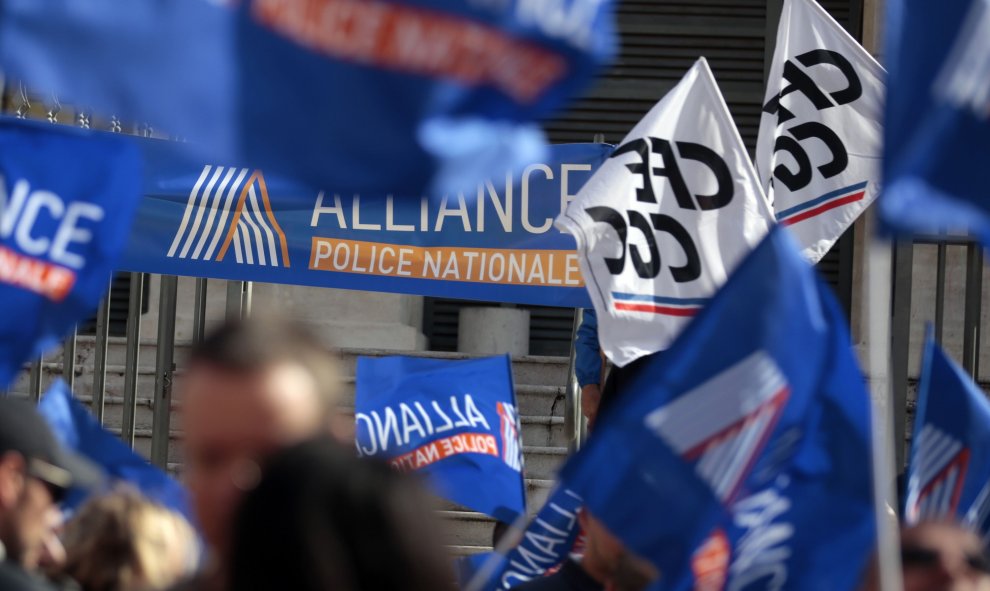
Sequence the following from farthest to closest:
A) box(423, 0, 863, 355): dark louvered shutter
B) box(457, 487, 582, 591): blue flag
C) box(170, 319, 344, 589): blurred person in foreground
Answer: box(423, 0, 863, 355): dark louvered shutter → box(457, 487, 582, 591): blue flag → box(170, 319, 344, 589): blurred person in foreground

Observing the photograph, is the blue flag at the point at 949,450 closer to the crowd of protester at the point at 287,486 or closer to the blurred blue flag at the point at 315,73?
the blurred blue flag at the point at 315,73

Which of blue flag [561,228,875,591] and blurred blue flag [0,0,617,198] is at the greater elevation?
blurred blue flag [0,0,617,198]

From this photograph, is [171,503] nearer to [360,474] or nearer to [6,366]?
[6,366]

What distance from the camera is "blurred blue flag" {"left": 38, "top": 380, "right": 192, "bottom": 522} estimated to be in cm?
406

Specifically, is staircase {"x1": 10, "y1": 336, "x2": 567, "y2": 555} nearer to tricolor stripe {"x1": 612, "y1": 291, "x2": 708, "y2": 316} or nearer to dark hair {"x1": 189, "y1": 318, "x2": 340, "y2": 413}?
tricolor stripe {"x1": 612, "y1": 291, "x2": 708, "y2": 316}

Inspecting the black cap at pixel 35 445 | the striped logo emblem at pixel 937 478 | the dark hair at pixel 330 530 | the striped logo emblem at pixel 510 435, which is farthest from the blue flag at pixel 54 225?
the striped logo emblem at pixel 510 435

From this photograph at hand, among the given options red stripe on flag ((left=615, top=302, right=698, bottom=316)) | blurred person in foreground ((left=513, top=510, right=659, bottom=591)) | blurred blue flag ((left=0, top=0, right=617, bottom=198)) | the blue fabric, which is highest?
blurred blue flag ((left=0, top=0, right=617, bottom=198))

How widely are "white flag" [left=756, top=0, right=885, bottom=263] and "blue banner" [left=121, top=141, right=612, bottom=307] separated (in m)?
0.71

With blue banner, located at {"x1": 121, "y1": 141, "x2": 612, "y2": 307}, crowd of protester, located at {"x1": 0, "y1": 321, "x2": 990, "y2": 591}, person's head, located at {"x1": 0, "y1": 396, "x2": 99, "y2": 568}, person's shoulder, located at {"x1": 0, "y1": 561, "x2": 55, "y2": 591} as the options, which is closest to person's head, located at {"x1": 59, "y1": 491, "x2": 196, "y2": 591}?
person's head, located at {"x1": 0, "y1": 396, "x2": 99, "y2": 568}

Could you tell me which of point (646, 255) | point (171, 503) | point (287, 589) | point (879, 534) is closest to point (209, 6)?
point (287, 589)

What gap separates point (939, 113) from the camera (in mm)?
2779

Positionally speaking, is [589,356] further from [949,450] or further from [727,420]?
[727,420]

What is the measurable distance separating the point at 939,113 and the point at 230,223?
12.3ft

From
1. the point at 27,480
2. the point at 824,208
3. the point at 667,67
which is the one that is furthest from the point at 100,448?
the point at 667,67
